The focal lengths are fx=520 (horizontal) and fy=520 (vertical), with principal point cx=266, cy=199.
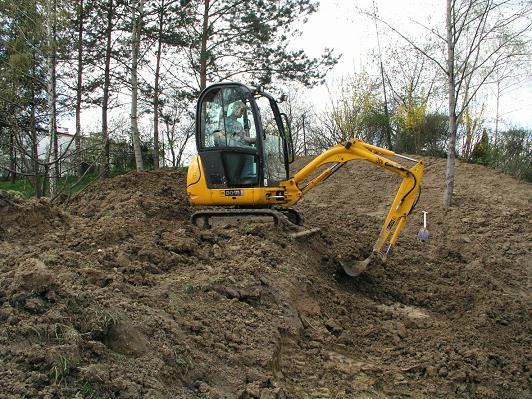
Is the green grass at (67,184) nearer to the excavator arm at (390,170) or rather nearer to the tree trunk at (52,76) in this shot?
the tree trunk at (52,76)

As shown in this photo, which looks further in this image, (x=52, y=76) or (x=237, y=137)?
(x=52, y=76)

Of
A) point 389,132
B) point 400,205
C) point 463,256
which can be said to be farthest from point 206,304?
point 389,132

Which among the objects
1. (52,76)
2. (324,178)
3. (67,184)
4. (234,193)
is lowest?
(234,193)

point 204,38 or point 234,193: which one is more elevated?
point 204,38

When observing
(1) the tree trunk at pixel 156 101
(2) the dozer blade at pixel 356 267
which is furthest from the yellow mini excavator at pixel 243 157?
(1) the tree trunk at pixel 156 101

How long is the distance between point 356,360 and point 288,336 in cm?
68

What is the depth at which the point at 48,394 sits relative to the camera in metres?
2.67

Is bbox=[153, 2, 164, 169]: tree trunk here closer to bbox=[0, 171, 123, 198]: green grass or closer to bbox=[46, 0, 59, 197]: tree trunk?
bbox=[0, 171, 123, 198]: green grass

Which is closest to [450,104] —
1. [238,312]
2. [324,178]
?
[324,178]

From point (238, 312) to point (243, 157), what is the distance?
3464 mm

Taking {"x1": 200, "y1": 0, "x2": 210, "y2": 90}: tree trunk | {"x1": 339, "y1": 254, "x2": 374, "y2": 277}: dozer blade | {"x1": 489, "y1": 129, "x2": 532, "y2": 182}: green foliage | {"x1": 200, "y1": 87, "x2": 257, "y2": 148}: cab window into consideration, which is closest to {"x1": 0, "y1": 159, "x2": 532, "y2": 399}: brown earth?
{"x1": 339, "y1": 254, "x2": 374, "y2": 277}: dozer blade

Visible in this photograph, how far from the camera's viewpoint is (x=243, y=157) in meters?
7.83

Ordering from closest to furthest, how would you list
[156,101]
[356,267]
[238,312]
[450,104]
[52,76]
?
1. [238,312]
2. [356,267]
3. [450,104]
4. [52,76]
5. [156,101]

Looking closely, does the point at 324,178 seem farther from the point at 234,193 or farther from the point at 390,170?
the point at 234,193
